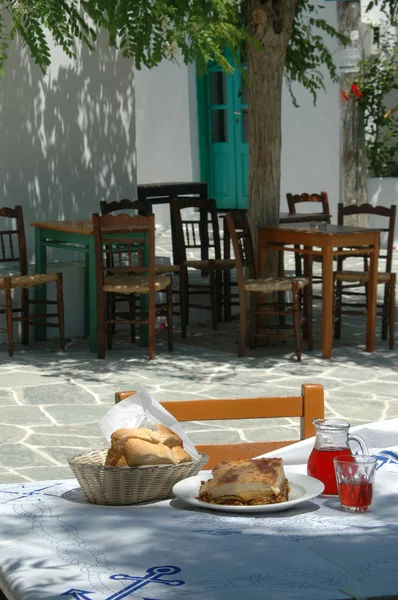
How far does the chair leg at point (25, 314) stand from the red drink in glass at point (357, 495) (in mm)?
6558

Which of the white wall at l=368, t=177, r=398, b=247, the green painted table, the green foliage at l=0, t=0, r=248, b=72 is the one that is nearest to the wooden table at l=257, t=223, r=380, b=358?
the green painted table

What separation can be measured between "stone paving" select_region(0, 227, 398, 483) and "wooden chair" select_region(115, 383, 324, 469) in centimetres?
250

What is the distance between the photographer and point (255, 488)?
224cm

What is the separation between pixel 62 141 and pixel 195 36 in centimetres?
284

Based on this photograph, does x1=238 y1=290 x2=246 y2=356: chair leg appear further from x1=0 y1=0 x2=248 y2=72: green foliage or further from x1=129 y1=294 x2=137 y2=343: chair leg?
x1=0 y1=0 x2=248 y2=72: green foliage

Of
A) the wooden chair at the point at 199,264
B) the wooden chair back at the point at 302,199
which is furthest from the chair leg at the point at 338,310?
the wooden chair back at the point at 302,199

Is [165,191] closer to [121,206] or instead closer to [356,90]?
[121,206]

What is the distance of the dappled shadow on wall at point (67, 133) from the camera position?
32.6 ft

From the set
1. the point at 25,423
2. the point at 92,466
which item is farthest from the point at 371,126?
the point at 92,466

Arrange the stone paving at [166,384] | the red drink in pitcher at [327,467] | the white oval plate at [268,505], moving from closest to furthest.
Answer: the white oval plate at [268,505], the red drink in pitcher at [327,467], the stone paving at [166,384]

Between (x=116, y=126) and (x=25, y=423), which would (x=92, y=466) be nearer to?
(x=25, y=423)

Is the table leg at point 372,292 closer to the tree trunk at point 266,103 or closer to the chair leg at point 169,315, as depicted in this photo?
the tree trunk at point 266,103

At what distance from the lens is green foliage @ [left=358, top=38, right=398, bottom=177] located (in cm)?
1488

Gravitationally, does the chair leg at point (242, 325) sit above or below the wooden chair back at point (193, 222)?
below
